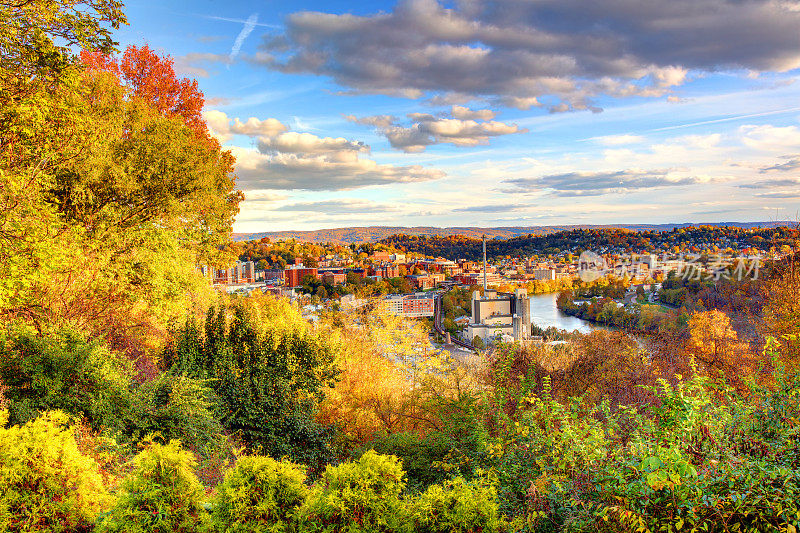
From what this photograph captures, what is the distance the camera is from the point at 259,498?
9.56 feet

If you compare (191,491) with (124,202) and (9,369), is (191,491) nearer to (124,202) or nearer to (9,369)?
(9,369)

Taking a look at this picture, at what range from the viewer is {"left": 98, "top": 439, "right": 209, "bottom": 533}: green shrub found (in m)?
2.99

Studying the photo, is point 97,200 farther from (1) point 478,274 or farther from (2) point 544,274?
(2) point 544,274

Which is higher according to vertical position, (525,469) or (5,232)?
(5,232)

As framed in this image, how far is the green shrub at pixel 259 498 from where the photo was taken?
2.83m

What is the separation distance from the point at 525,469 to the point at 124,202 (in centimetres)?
927

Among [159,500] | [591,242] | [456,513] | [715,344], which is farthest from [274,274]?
[456,513]

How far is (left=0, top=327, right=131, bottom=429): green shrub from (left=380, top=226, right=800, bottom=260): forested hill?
32813mm

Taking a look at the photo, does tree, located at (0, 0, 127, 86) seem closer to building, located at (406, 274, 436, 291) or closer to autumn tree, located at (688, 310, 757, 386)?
autumn tree, located at (688, 310, 757, 386)

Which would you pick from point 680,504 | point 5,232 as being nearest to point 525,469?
point 680,504

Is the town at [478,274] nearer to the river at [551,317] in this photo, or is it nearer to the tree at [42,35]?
the river at [551,317]

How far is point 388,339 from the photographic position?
16.5 metres

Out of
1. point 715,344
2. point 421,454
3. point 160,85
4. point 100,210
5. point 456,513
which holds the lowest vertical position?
point 715,344

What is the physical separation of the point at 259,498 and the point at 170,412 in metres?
4.60
